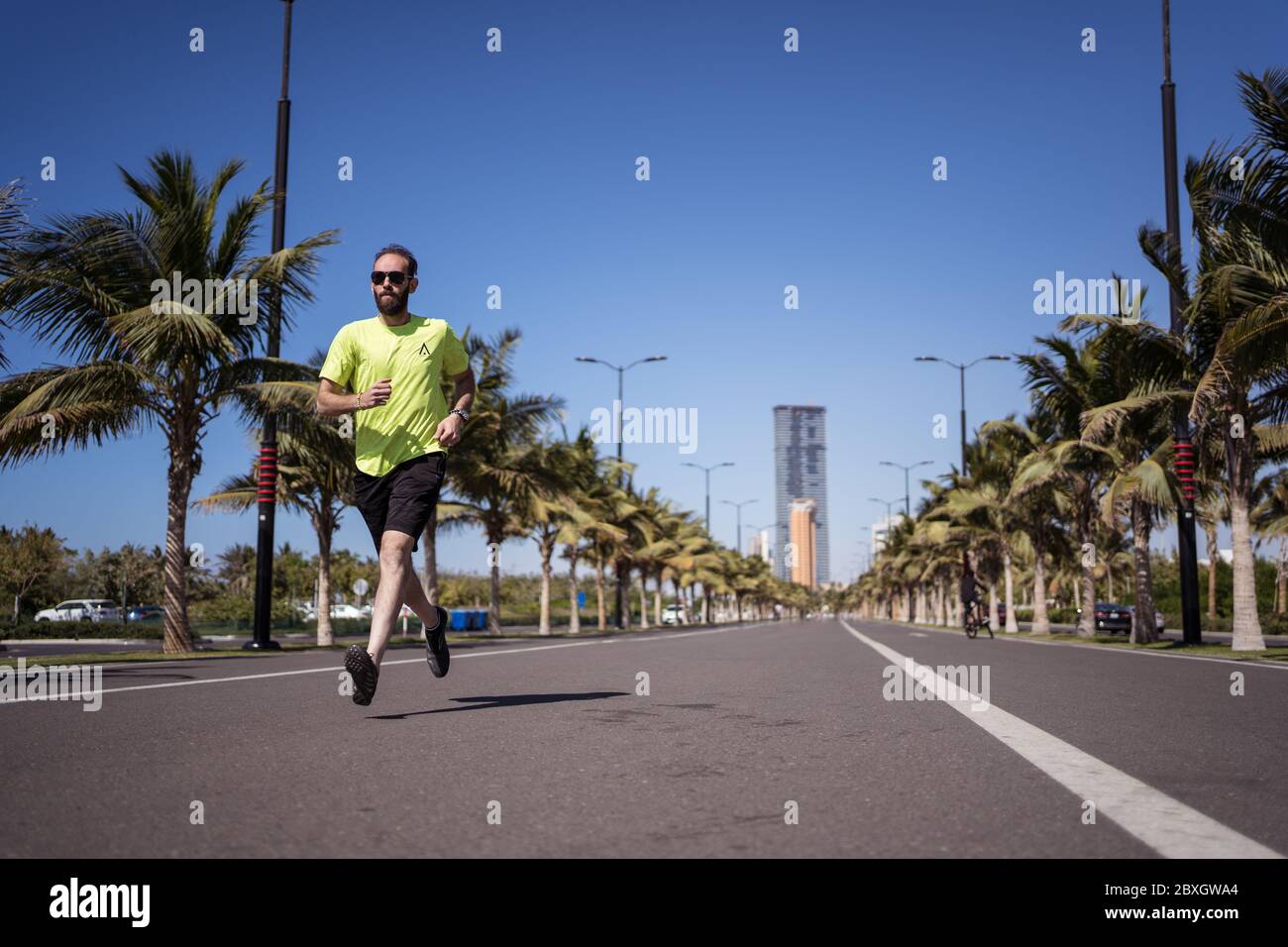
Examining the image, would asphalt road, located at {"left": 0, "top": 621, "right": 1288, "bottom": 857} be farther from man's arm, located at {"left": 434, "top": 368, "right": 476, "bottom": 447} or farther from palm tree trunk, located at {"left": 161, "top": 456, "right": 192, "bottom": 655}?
palm tree trunk, located at {"left": 161, "top": 456, "right": 192, "bottom": 655}

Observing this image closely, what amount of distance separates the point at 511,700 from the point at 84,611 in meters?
46.7

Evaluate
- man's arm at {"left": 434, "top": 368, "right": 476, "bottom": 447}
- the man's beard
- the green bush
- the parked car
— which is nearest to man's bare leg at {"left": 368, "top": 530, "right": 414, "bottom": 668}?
man's arm at {"left": 434, "top": 368, "right": 476, "bottom": 447}

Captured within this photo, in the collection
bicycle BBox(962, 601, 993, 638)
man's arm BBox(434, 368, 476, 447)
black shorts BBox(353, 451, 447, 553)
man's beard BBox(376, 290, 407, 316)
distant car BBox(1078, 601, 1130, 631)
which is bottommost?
distant car BBox(1078, 601, 1130, 631)

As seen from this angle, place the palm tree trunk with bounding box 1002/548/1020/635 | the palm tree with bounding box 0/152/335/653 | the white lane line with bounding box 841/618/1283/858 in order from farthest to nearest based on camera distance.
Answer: the palm tree trunk with bounding box 1002/548/1020/635 → the palm tree with bounding box 0/152/335/653 → the white lane line with bounding box 841/618/1283/858

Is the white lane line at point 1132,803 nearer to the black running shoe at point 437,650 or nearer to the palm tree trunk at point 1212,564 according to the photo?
the black running shoe at point 437,650

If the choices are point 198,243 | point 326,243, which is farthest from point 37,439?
point 326,243

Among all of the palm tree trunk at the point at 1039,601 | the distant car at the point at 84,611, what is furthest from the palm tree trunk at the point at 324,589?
the palm tree trunk at the point at 1039,601

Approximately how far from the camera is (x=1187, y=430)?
20047 mm

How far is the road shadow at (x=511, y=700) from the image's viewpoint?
6348mm

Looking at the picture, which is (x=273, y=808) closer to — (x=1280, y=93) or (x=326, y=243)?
(x=326, y=243)

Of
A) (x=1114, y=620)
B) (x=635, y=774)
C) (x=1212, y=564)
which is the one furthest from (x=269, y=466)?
(x=1212, y=564)

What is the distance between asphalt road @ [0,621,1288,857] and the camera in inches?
122

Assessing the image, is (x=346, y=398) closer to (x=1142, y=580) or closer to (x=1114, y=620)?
(x=1142, y=580)
